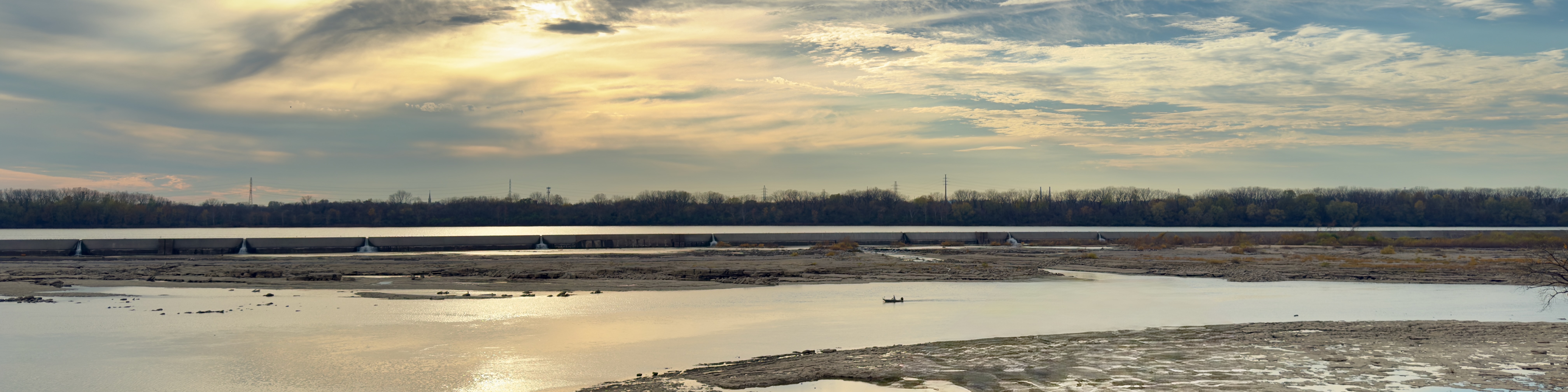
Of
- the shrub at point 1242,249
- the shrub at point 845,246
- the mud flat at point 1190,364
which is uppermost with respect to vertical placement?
the shrub at point 845,246

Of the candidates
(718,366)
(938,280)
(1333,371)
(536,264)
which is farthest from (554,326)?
(536,264)

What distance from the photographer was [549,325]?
14320 mm

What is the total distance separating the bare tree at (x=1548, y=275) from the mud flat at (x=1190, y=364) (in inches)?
61.5

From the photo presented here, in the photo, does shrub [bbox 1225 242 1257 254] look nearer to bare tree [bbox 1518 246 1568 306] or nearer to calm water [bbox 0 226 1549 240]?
bare tree [bbox 1518 246 1568 306]

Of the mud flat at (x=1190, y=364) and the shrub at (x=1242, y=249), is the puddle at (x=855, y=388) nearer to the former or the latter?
the mud flat at (x=1190, y=364)

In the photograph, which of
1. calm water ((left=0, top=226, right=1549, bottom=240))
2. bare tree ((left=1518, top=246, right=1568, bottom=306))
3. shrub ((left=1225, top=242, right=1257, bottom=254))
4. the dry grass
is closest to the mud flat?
bare tree ((left=1518, top=246, right=1568, bottom=306))

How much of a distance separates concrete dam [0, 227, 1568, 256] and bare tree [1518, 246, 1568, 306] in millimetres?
31538

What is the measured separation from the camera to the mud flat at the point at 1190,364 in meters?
8.83

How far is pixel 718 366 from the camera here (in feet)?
33.4

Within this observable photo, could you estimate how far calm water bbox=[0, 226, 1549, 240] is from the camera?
7719 centimetres

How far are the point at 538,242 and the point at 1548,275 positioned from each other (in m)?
42.2

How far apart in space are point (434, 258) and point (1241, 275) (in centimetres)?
3028

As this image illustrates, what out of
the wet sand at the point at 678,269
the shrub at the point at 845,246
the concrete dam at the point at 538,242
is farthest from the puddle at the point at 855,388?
the concrete dam at the point at 538,242

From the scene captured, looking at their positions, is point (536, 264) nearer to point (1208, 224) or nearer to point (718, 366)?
point (718, 366)
